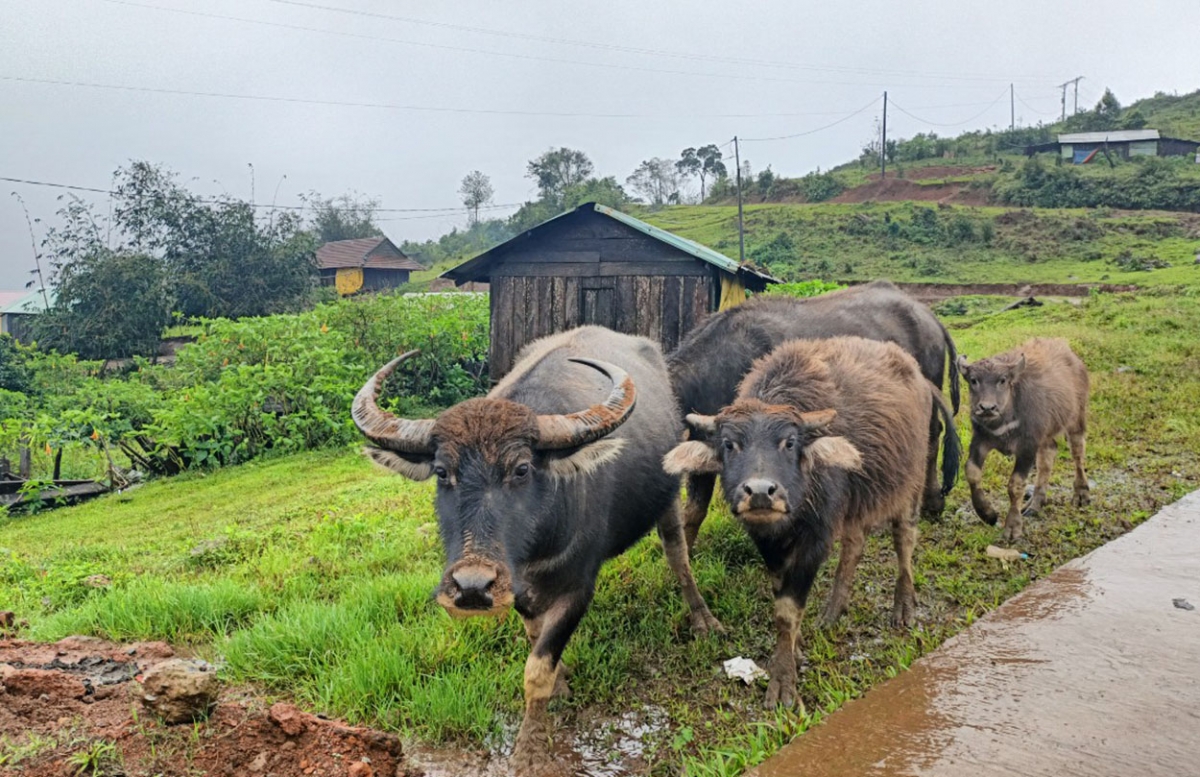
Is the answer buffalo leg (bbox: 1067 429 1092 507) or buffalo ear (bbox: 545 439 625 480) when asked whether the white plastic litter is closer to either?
buffalo ear (bbox: 545 439 625 480)

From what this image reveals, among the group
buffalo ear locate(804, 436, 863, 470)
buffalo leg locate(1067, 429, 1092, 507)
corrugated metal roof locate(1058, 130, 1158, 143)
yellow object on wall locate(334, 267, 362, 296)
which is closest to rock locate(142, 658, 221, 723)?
buffalo ear locate(804, 436, 863, 470)

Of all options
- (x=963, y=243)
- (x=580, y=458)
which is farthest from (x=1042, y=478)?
(x=963, y=243)

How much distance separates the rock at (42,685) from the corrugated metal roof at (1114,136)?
63567 mm

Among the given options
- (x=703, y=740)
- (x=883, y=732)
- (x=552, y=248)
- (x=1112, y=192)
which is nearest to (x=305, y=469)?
(x=552, y=248)

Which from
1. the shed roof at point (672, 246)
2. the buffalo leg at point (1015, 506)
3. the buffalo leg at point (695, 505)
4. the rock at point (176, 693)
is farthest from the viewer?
the shed roof at point (672, 246)

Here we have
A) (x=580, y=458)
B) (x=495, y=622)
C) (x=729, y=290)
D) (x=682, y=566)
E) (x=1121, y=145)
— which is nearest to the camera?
(x=580, y=458)

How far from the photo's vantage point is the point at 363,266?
156 ft

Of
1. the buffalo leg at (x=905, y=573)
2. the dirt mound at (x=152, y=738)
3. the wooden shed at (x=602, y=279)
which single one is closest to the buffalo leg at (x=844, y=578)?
the buffalo leg at (x=905, y=573)

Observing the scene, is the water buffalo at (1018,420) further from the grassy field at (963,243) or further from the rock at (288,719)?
the grassy field at (963,243)

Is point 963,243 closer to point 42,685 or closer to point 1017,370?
point 1017,370

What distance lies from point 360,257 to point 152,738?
156ft

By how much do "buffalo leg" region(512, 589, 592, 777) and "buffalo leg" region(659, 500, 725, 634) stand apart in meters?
1.16

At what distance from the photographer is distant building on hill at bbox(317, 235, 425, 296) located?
47.6m

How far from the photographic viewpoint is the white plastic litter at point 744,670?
383cm
